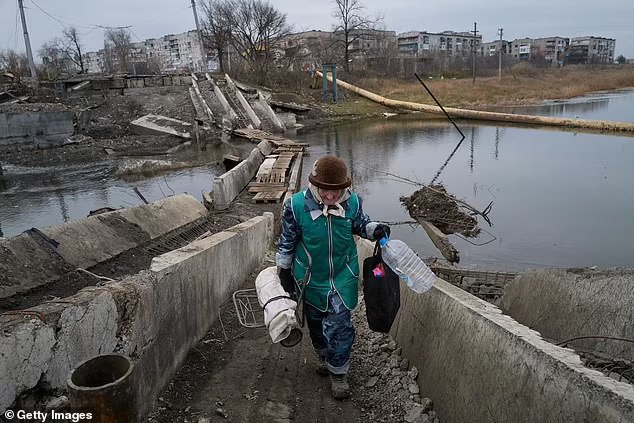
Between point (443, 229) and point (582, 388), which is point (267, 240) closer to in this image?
point (443, 229)

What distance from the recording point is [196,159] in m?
18.9

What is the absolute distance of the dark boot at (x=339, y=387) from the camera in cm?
364

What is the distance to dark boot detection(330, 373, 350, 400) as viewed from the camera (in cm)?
364

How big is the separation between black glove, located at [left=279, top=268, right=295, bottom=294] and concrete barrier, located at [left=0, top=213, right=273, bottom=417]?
828 millimetres

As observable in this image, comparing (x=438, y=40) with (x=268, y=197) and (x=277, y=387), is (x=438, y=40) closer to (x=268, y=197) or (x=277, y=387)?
(x=268, y=197)

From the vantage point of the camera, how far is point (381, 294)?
134 inches

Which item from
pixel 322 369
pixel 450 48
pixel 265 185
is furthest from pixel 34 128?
pixel 450 48

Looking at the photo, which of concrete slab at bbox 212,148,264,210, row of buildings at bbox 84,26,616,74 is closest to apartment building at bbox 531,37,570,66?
row of buildings at bbox 84,26,616,74

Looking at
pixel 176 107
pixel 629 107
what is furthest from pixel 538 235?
pixel 629 107

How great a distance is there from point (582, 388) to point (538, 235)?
8.87 metres

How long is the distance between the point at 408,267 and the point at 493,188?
11686 millimetres

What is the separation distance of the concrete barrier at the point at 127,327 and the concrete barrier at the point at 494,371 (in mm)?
1861

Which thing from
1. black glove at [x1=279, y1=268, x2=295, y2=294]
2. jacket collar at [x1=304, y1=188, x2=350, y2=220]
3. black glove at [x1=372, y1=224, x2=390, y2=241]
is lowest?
black glove at [x1=279, y1=268, x2=295, y2=294]

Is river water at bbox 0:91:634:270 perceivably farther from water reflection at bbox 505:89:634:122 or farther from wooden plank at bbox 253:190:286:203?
water reflection at bbox 505:89:634:122
